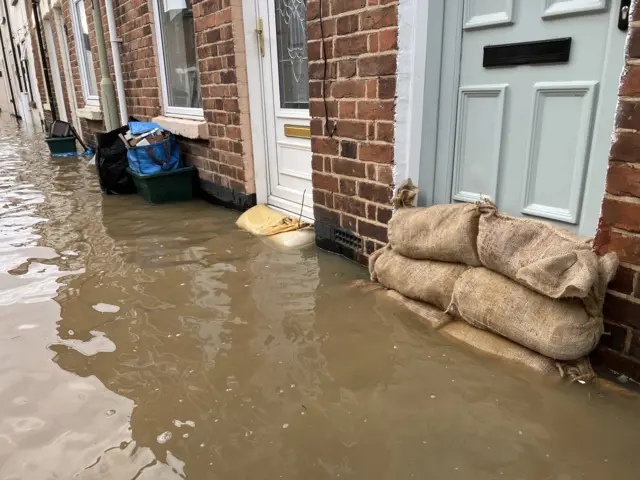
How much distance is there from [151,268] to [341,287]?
1213 mm

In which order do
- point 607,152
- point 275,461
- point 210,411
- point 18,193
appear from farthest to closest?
point 18,193 → point 607,152 → point 210,411 → point 275,461

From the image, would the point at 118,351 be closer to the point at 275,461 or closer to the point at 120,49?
the point at 275,461

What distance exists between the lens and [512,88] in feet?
6.66

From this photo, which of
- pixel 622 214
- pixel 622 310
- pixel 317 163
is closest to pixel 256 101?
pixel 317 163

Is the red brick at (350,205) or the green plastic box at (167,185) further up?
the red brick at (350,205)

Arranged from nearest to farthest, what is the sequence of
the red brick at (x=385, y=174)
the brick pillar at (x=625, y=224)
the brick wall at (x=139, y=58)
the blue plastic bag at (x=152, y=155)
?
1. the brick pillar at (x=625, y=224)
2. the red brick at (x=385, y=174)
3. the blue plastic bag at (x=152, y=155)
4. the brick wall at (x=139, y=58)

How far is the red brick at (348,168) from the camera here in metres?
2.65

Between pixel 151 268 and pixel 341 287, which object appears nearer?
pixel 341 287

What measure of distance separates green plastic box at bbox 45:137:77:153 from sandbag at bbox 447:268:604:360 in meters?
8.09

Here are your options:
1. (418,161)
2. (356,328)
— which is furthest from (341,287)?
(418,161)

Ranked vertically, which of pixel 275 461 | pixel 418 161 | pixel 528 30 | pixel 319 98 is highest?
pixel 528 30

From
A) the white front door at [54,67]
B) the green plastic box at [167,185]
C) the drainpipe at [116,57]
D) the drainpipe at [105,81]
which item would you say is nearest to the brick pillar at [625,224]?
the green plastic box at [167,185]

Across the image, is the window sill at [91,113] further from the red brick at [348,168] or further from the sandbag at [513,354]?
the sandbag at [513,354]

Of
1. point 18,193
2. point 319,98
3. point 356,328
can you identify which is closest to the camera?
point 356,328
